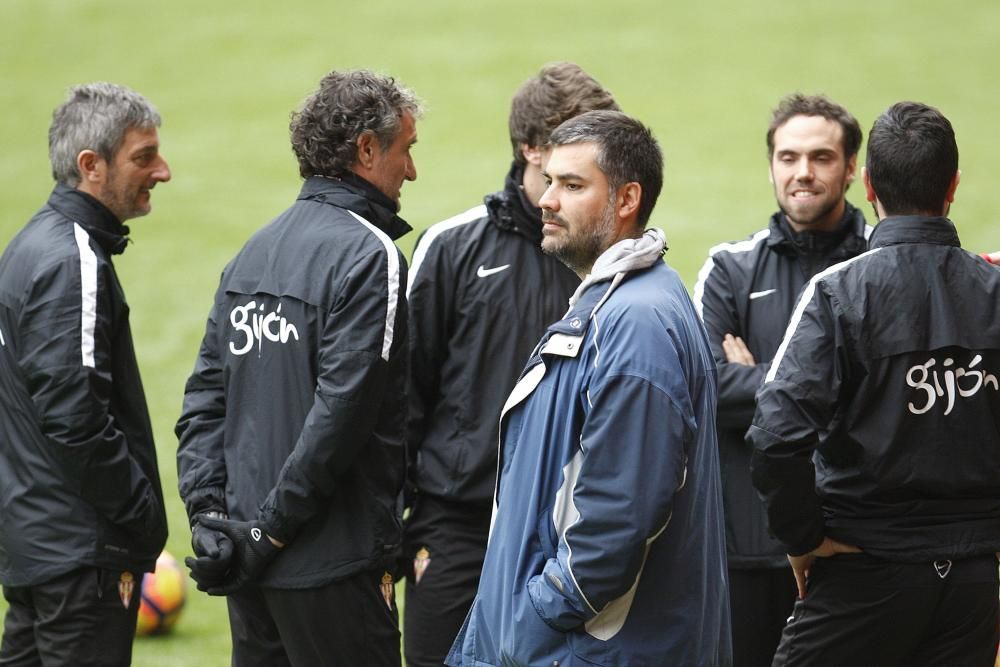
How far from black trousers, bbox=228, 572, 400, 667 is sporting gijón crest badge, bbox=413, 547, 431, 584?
58 centimetres

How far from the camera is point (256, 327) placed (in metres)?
3.75

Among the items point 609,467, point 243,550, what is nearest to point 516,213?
point 243,550

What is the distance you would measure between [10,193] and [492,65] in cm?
653

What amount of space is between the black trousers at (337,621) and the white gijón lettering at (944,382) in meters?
1.55

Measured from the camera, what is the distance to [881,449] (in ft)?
11.5

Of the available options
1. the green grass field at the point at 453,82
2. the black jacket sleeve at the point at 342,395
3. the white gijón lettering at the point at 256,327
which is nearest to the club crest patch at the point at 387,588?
the black jacket sleeve at the point at 342,395

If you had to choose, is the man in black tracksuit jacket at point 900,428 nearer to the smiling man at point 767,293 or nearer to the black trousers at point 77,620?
the smiling man at point 767,293

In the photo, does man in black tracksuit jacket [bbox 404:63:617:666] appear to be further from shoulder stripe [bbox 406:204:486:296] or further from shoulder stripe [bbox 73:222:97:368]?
shoulder stripe [bbox 73:222:97:368]

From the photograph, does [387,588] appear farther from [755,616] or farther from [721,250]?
[721,250]

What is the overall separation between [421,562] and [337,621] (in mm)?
770

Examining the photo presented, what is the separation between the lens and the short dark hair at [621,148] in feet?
10.6

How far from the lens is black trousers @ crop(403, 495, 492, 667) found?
14.3 ft

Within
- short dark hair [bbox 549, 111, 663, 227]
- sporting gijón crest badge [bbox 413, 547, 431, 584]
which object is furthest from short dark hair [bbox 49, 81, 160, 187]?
short dark hair [bbox 549, 111, 663, 227]

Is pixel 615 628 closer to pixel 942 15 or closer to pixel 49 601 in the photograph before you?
pixel 49 601
